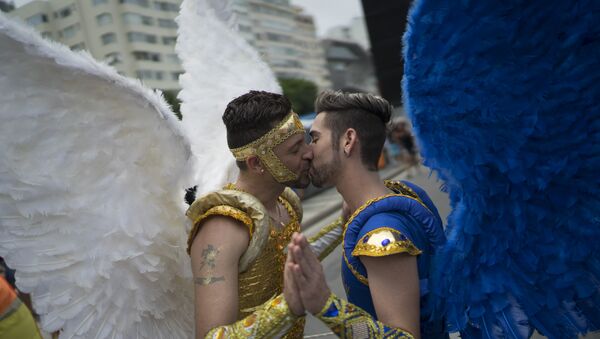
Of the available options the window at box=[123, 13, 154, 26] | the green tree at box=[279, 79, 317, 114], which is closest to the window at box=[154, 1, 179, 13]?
the window at box=[123, 13, 154, 26]

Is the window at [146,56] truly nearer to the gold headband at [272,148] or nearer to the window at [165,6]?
the window at [165,6]

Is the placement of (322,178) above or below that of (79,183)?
below

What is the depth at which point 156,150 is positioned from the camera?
206 cm

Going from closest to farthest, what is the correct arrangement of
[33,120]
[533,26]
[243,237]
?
[533,26] → [33,120] → [243,237]

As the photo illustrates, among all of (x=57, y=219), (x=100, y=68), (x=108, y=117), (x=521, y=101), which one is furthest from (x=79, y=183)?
(x=521, y=101)

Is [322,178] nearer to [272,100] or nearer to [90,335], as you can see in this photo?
[272,100]

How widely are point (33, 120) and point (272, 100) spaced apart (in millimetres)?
933

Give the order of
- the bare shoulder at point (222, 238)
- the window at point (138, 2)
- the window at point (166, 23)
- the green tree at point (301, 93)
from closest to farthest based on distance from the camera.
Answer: the bare shoulder at point (222, 238) → the green tree at point (301, 93) → the window at point (138, 2) → the window at point (166, 23)

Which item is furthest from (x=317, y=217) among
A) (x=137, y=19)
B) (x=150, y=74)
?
(x=137, y=19)

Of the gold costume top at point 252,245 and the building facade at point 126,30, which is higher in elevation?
the building facade at point 126,30

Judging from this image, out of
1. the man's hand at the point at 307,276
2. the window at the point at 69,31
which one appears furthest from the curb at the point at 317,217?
the window at the point at 69,31

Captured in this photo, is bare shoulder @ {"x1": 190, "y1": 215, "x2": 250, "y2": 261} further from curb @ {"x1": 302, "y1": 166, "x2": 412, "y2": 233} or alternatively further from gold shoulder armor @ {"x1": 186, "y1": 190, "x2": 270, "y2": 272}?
curb @ {"x1": 302, "y1": 166, "x2": 412, "y2": 233}

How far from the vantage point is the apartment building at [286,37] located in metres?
77.3

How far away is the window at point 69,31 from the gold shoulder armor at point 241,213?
49950 millimetres
